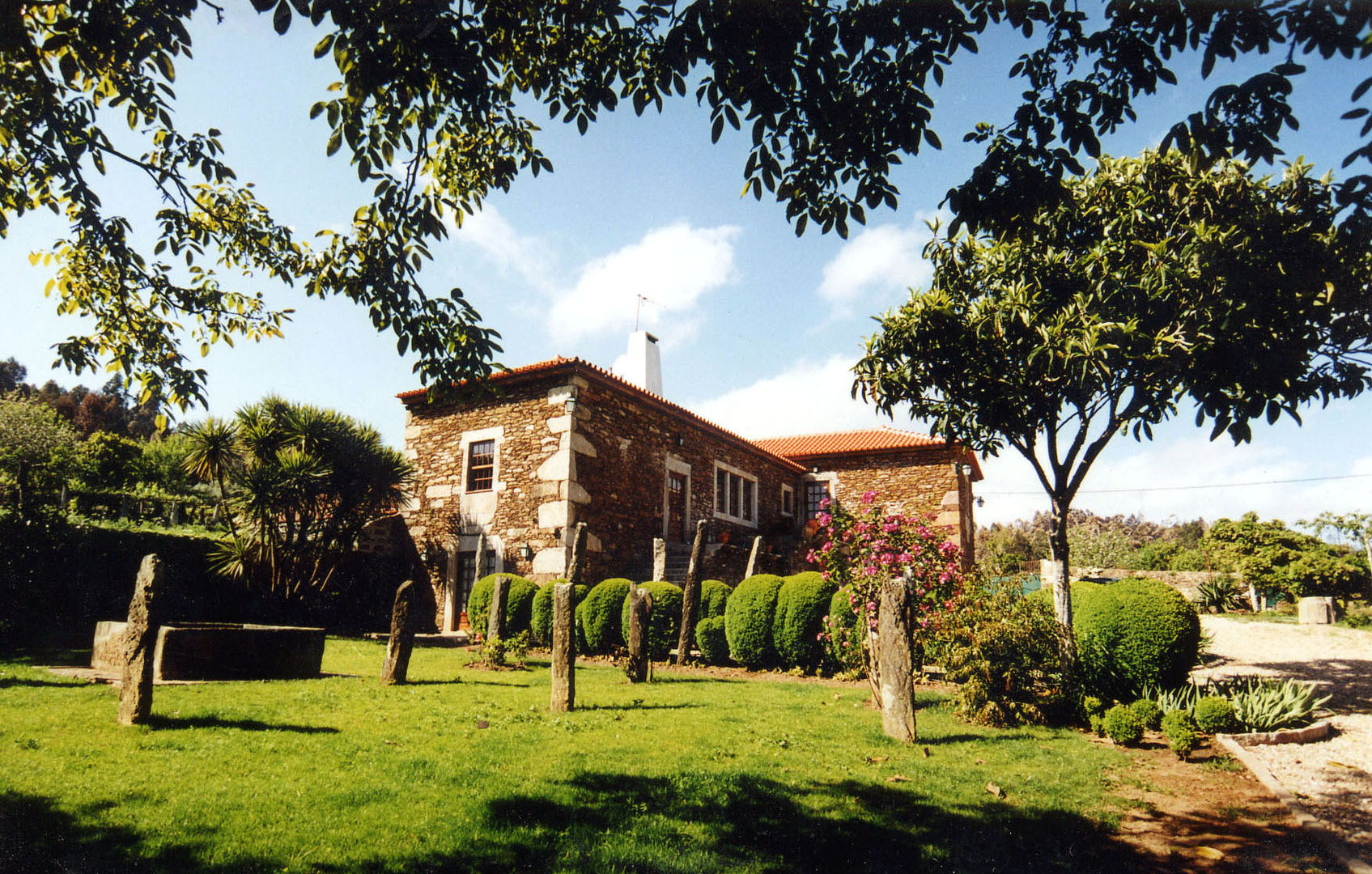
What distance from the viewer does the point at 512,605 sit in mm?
14578

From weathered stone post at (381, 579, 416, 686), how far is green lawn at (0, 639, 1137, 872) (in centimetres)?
90

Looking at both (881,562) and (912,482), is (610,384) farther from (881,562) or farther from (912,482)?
(912,482)

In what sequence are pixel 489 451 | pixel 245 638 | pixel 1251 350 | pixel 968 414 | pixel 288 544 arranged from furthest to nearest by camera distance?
pixel 489 451
pixel 288 544
pixel 968 414
pixel 245 638
pixel 1251 350

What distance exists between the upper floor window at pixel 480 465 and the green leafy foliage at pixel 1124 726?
44.6ft

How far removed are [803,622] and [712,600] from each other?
6.58 ft

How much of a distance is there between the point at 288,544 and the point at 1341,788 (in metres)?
16.8

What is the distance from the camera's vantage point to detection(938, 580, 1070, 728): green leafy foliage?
340 inches

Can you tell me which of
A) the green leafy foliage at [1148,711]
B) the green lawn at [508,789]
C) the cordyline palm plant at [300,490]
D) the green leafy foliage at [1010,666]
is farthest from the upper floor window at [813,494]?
the green lawn at [508,789]

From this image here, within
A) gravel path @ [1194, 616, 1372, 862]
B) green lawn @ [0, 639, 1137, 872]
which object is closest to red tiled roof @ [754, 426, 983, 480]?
gravel path @ [1194, 616, 1372, 862]

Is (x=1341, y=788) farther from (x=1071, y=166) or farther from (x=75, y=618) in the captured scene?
(x=75, y=618)

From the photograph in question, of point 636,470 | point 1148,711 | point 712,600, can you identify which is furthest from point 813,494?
point 1148,711

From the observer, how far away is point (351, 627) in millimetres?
16641

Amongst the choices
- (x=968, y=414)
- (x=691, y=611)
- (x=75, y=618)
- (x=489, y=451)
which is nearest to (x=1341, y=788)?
(x=968, y=414)

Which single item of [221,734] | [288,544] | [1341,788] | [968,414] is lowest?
[1341,788]
